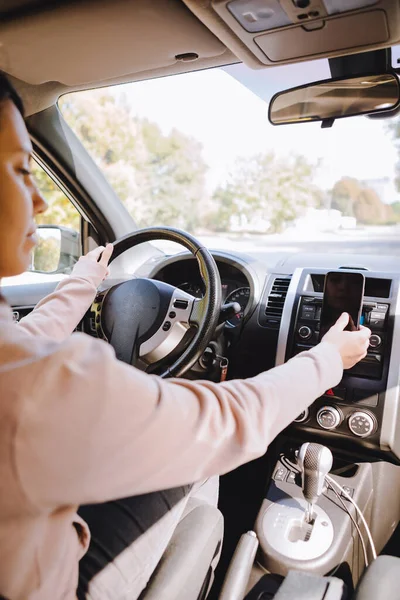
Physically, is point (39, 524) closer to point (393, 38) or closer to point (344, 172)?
point (393, 38)

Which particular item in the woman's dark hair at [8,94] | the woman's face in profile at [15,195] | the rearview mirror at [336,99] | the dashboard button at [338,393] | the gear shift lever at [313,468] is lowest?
the gear shift lever at [313,468]

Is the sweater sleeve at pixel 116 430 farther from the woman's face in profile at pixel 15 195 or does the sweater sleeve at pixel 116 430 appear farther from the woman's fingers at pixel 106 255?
the woman's fingers at pixel 106 255

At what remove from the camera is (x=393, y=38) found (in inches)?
60.8

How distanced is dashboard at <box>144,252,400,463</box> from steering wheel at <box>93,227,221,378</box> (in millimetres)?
376

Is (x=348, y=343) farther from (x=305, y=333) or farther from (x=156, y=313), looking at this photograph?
(x=156, y=313)

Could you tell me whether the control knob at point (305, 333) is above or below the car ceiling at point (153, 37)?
below

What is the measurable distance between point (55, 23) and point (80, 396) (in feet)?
Answer: 4.69

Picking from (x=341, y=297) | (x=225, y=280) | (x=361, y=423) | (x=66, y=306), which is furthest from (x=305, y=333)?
(x=66, y=306)

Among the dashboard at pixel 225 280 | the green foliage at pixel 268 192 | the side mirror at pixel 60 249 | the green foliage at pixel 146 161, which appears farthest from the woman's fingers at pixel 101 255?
the green foliage at pixel 268 192

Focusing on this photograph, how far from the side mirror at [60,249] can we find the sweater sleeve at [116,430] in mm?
2225

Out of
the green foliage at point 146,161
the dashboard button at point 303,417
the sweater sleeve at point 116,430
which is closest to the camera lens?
the sweater sleeve at point 116,430

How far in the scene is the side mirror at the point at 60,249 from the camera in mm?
2971

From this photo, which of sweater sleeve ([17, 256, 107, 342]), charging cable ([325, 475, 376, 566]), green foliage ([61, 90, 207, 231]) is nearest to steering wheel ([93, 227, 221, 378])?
sweater sleeve ([17, 256, 107, 342])

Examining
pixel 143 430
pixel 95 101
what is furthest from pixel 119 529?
pixel 95 101
